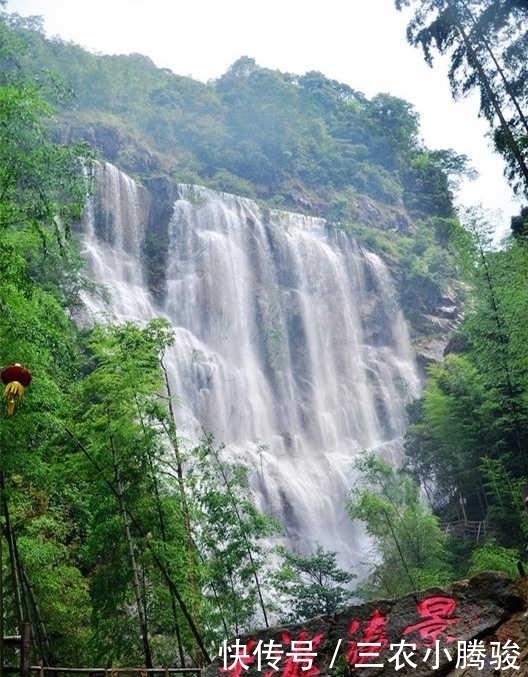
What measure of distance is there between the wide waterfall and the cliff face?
12.6 metres

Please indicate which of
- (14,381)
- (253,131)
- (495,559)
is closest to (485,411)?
(495,559)

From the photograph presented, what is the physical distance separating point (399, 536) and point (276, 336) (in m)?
13.5

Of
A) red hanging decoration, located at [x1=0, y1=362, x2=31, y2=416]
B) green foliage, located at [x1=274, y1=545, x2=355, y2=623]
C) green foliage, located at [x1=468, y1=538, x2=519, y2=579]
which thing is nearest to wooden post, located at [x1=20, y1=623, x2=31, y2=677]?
red hanging decoration, located at [x1=0, y1=362, x2=31, y2=416]

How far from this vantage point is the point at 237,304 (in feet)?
76.2

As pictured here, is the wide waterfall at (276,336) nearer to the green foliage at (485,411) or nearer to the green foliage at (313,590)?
the green foliage at (313,590)

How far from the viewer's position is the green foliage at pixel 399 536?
9.99m

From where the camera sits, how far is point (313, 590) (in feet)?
37.5

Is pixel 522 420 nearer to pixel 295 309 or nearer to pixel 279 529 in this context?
pixel 279 529

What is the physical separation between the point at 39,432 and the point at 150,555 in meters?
1.68

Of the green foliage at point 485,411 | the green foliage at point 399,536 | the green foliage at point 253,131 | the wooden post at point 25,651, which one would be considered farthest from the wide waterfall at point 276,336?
the wooden post at point 25,651

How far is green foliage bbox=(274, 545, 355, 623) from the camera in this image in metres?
11.0

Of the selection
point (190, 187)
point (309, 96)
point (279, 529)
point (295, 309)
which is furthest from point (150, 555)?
point (309, 96)

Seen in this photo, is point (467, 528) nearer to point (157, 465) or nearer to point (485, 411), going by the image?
point (485, 411)

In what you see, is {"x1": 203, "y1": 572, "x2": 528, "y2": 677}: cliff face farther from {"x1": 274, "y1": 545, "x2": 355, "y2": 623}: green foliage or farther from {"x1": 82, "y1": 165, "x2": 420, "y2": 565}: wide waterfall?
{"x1": 82, "y1": 165, "x2": 420, "y2": 565}: wide waterfall
